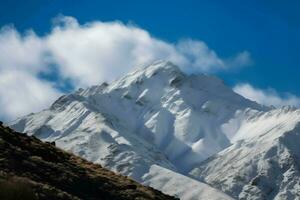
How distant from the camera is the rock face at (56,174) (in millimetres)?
49219

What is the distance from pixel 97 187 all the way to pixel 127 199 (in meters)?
2.18

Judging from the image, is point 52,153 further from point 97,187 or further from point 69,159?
point 97,187

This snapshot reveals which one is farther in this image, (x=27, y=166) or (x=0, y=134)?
(x=0, y=134)

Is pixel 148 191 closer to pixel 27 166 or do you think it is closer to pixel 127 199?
pixel 127 199

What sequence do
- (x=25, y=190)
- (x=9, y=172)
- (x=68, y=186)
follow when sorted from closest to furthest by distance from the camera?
(x=25, y=190) < (x=9, y=172) < (x=68, y=186)

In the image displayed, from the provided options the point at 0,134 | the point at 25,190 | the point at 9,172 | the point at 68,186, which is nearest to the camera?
the point at 25,190

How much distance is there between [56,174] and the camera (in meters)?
53.7

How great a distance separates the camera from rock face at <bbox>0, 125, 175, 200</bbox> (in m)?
49.2

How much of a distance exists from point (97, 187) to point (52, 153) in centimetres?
676

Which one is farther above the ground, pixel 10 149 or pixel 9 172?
pixel 10 149

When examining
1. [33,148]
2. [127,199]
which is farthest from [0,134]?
[127,199]

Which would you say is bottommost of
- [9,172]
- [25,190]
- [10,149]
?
[25,190]

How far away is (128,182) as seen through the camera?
197ft

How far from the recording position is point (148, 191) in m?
59.7
